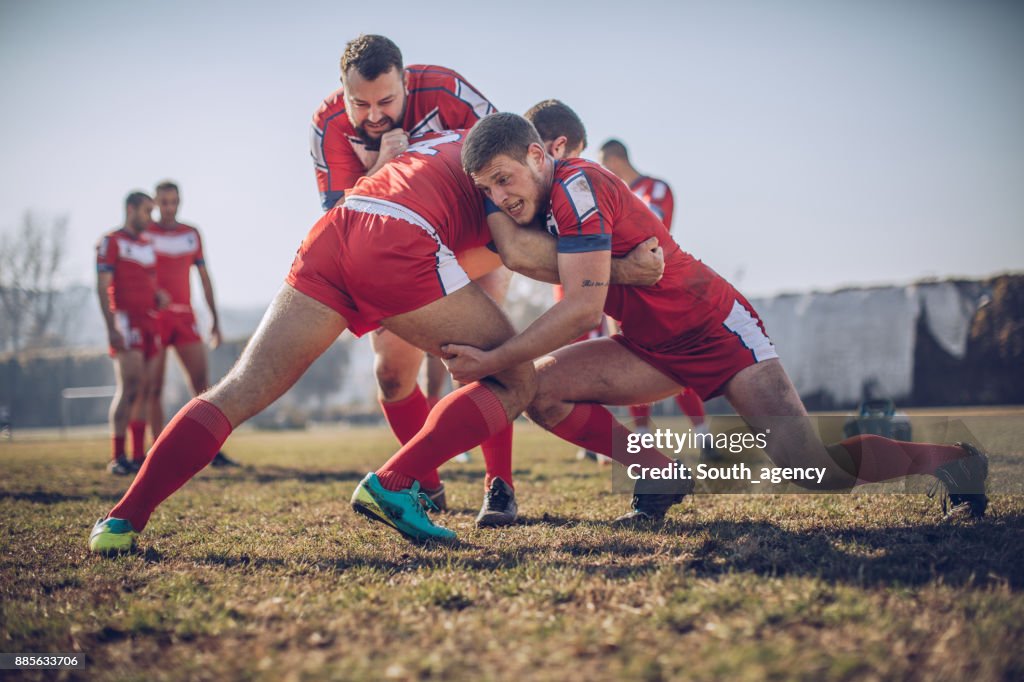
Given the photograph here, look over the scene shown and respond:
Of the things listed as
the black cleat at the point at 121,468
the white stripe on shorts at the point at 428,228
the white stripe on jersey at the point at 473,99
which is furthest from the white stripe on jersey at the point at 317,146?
the black cleat at the point at 121,468

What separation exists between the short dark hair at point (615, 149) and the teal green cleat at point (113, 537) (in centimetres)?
553

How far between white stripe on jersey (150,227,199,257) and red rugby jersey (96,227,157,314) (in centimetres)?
14

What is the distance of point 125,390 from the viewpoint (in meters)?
7.74

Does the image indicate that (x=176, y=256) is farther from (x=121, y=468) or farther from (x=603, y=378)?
(x=603, y=378)

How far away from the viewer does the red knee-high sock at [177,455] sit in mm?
2918

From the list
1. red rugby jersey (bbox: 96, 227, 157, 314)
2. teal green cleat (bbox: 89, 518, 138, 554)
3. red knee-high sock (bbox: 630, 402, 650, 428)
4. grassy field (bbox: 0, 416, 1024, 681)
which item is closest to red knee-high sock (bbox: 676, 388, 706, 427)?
red knee-high sock (bbox: 630, 402, 650, 428)

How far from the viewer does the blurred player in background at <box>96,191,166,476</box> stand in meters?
7.77

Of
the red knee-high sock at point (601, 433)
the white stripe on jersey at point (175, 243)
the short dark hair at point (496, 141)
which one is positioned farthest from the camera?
the white stripe on jersey at point (175, 243)

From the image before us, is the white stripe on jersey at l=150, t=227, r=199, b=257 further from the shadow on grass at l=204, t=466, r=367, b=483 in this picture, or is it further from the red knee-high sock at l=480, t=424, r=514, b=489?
the red knee-high sock at l=480, t=424, r=514, b=489

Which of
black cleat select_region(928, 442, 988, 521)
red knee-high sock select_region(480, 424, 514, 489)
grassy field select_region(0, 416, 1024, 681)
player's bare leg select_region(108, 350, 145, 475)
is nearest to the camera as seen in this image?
grassy field select_region(0, 416, 1024, 681)

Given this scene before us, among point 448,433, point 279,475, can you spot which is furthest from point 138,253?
point 448,433

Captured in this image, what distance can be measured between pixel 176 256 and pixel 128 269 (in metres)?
0.56

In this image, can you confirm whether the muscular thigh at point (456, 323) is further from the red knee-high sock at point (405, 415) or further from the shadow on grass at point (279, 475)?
the shadow on grass at point (279, 475)

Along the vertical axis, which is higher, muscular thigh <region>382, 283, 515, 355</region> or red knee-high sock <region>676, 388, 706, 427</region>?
muscular thigh <region>382, 283, 515, 355</region>
